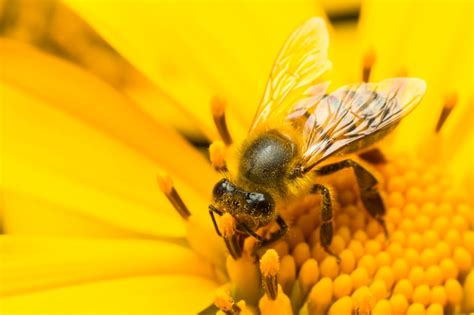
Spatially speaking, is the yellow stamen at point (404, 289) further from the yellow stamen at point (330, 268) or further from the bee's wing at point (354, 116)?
the bee's wing at point (354, 116)

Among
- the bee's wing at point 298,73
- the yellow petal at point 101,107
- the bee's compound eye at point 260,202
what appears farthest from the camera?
the yellow petal at point 101,107

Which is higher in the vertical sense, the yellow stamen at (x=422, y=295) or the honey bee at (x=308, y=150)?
the honey bee at (x=308, y=150)

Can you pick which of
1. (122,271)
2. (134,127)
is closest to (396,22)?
(134,127)

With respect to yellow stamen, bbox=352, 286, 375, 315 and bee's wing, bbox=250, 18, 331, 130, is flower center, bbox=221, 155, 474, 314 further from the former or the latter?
bee's wing, bbox=250, 18, 331, 130

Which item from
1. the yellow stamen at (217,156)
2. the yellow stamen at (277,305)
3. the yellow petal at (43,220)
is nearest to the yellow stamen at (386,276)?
the yellow stamen at (277,305)

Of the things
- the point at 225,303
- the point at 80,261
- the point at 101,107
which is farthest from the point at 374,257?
the point at 101,107

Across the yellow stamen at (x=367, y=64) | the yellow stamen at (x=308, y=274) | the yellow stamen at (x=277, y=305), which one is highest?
the yellow stamen at (x=367, y=64)

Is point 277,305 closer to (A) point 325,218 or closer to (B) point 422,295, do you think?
(A) point 325,218
